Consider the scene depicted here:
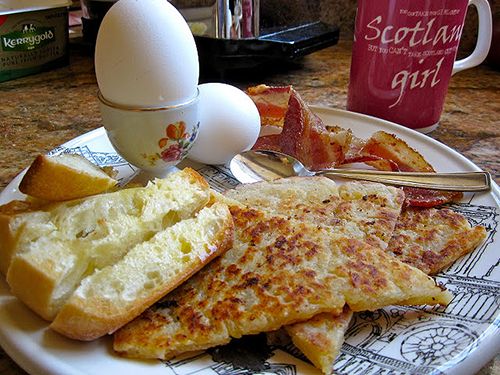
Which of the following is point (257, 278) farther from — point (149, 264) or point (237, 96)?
point (237, 96)

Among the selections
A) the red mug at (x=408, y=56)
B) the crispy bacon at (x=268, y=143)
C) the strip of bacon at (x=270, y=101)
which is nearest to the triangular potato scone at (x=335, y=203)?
the crispy bacon at (x=268, y=143)

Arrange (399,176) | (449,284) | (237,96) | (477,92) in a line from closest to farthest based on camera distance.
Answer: (449,284)
(399,176)
(237,96)
(477,92)

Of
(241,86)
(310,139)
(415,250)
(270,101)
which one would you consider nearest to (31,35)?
(241,86)

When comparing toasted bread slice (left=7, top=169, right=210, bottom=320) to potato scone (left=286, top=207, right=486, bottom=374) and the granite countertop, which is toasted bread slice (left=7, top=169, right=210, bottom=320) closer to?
potato scone (left=286, top=207, right=486, bottom=374)

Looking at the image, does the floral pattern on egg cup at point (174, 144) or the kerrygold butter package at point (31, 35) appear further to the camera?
the kerrygold butter package at point (31, 35)

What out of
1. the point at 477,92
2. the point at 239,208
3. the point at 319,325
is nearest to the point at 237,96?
the point at 239,208

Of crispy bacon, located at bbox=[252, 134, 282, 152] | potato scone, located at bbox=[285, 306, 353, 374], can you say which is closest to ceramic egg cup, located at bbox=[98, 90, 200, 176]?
crispy bacon, located at bbox=[252, 134, 282, 152]

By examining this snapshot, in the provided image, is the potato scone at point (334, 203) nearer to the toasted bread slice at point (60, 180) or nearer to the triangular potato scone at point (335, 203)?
the triangular potato scone at point (335, 203)

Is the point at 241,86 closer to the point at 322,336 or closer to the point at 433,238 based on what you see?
the point at 433,238
